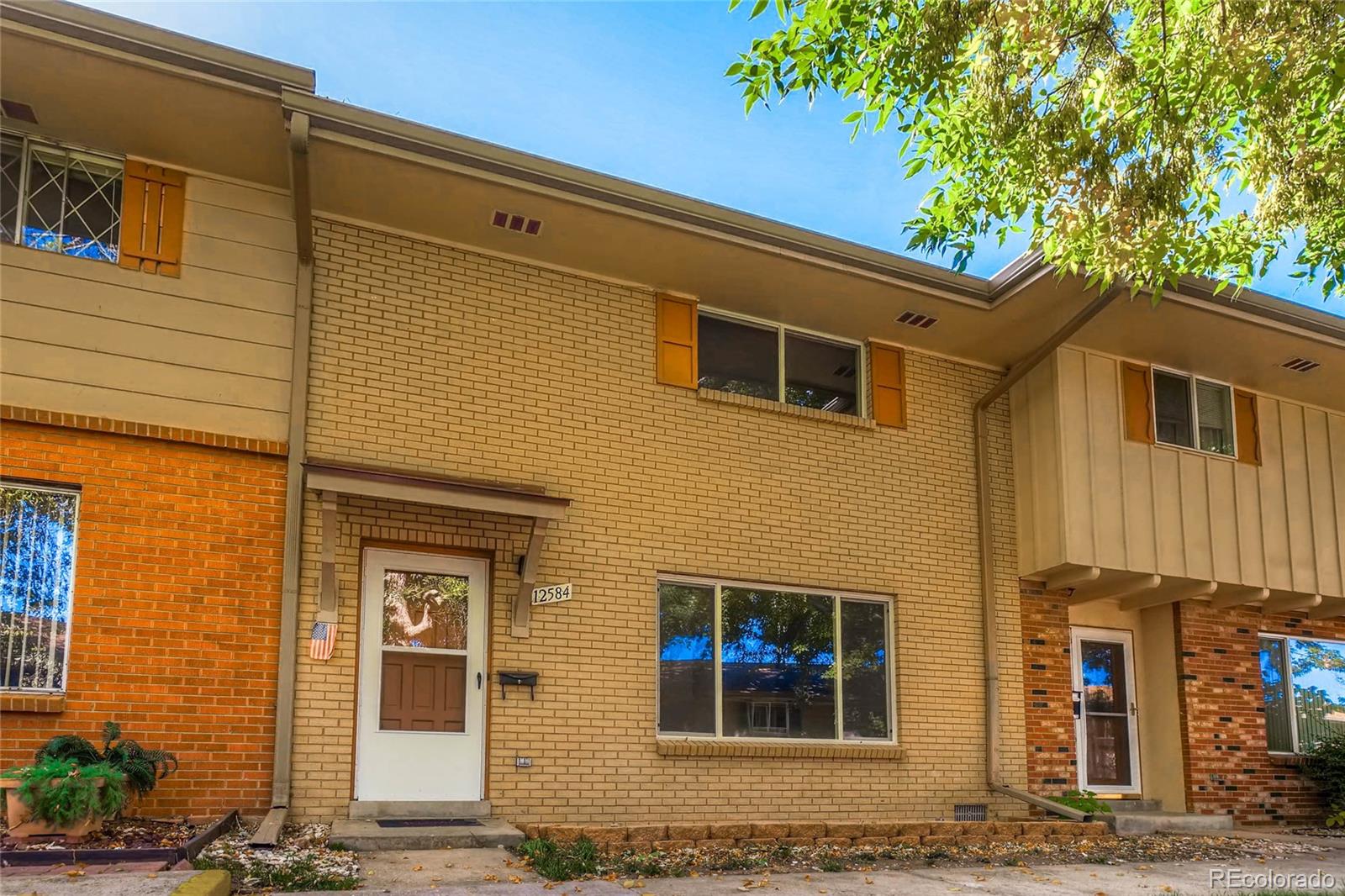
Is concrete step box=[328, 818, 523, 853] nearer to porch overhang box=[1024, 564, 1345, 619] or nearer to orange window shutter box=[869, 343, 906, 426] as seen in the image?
orange window shutter box=[869, 343, 906, 426]

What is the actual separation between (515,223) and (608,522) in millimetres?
2722

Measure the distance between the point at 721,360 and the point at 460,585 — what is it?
138 inches

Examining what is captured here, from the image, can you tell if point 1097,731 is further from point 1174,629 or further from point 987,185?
point 987,185

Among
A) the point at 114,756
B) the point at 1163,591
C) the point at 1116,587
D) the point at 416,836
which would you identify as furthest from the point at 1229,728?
the point at 114,756

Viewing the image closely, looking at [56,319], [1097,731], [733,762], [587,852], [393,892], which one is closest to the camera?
[393,892]

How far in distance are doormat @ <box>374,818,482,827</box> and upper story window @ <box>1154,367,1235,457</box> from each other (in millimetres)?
8642

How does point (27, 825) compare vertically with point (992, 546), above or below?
below

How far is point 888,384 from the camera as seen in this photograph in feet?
42.1

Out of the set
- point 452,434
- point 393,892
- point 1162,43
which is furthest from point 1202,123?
point 393,892

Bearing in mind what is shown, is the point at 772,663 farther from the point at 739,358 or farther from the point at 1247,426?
the point at 1247,426

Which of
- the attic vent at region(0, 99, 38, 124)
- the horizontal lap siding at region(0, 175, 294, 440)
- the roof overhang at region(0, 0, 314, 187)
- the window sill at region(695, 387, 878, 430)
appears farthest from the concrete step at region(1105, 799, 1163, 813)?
the attic vent at region(0, 99, 38, 124)

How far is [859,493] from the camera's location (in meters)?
12.4

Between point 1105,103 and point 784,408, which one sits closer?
point 1105,103

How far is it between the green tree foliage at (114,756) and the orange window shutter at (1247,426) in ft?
39.1
